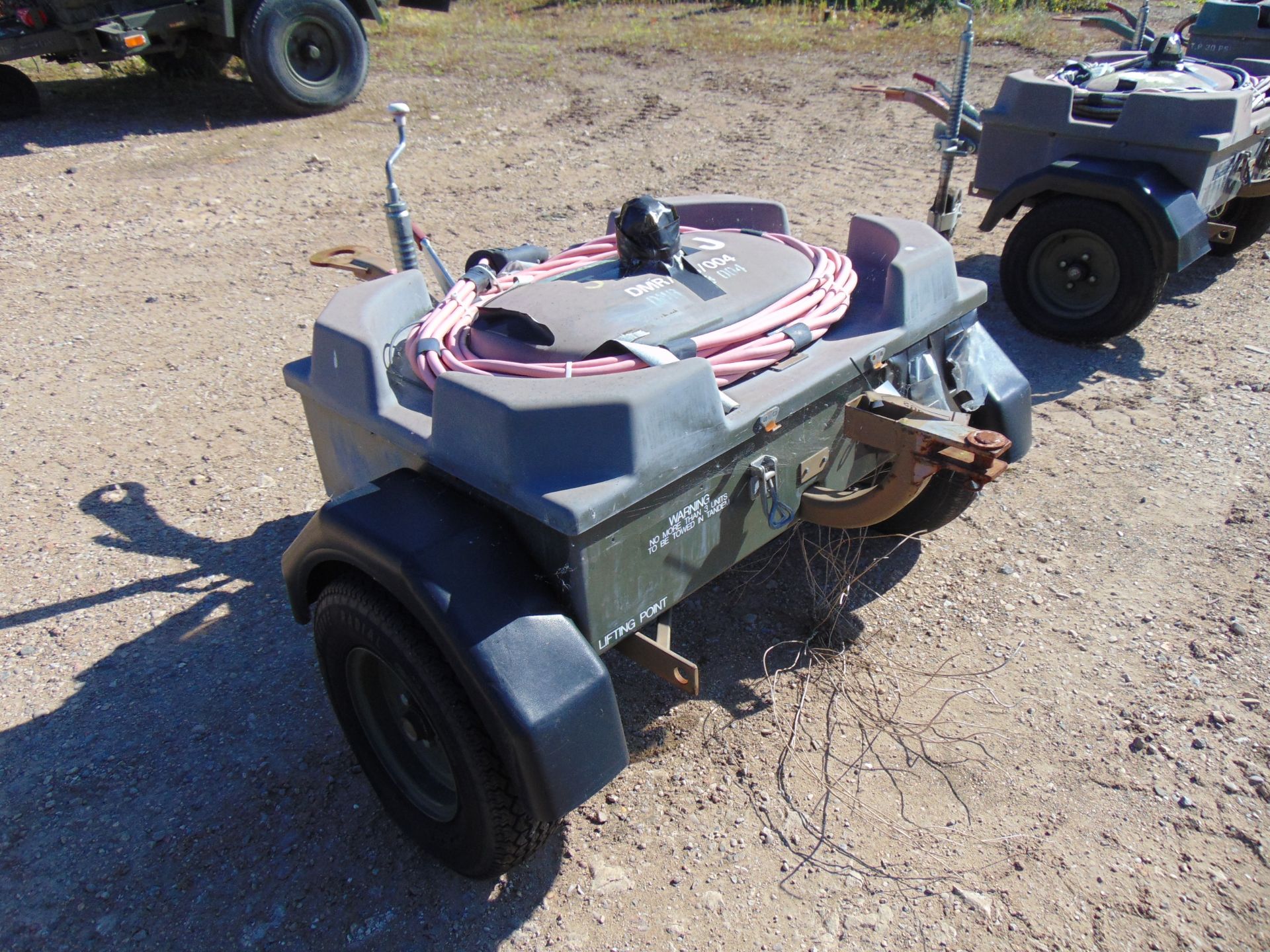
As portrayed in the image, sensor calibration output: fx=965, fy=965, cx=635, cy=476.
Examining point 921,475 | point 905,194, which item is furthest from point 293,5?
point 921,475

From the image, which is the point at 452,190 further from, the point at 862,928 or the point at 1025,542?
the point at 862,928

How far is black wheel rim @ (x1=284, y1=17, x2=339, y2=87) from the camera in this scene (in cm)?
764

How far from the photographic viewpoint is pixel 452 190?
6.56 metres

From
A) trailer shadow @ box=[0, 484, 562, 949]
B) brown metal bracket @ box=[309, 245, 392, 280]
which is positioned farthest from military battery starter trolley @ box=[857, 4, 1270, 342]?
trailer shadow @ box=[0, 484, 562, 949]

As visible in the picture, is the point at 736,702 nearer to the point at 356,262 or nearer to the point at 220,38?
the point at 356,262

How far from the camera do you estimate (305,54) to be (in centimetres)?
777

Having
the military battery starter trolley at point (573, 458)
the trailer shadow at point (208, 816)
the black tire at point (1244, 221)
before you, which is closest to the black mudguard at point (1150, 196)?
the black tire at point (1244, 221)

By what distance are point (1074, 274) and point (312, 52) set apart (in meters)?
6.14

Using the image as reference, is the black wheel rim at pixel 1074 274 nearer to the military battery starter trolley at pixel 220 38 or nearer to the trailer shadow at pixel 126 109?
the military battery starter trolley at pixel 220 38

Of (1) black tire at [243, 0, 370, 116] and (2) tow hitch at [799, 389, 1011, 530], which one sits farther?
(1) black tire at [243, 0, 370, 116]

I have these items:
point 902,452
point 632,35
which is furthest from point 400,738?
point 632,35

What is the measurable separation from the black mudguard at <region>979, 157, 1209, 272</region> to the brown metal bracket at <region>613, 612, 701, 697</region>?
Answer: 3159 mm

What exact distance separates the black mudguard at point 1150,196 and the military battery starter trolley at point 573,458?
171 cm

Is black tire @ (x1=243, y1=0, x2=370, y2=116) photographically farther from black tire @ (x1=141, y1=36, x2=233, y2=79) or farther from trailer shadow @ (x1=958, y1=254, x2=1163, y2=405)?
trailer shadow @ (x1=958, y1=254, x2=1163, y2=405)
